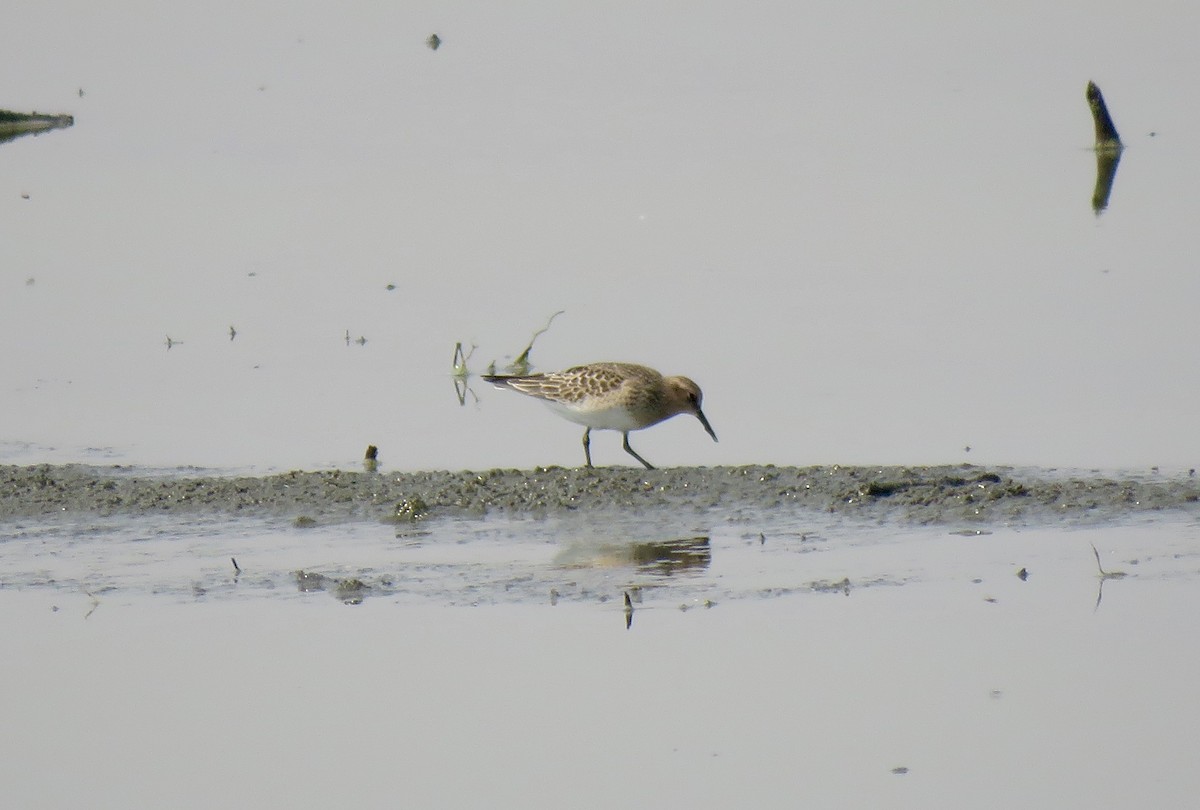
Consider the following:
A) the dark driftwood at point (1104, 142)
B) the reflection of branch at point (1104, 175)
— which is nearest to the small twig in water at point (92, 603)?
the reflection of branch at point (1104, 175)

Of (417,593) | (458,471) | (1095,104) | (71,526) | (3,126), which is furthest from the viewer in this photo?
(3,126)

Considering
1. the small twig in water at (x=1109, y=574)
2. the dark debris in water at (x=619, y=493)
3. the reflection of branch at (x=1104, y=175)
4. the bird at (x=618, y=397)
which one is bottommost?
the small twig in water at (x=1109, y=574)

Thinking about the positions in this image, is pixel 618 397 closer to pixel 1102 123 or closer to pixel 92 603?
pixel 92 603

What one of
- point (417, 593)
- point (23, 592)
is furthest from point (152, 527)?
point (417, 593)

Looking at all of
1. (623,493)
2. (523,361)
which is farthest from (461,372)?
(623,493)

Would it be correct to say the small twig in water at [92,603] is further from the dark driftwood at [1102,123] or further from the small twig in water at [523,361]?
the dark driftwood at [1102,123]

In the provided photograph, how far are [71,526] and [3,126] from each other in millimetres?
12176

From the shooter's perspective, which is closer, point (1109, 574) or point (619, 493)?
point (1109, 574)

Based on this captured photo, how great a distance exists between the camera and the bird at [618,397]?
10.6m

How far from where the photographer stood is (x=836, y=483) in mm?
9844

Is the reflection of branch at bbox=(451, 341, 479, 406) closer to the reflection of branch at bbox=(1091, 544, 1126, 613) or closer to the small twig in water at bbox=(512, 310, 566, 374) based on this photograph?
the small twig in water at bbox=(512, 310, 566, 374)

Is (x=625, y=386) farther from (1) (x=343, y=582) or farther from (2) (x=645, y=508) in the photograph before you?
(1) (x=343, y=582)

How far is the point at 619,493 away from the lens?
986 centimetres

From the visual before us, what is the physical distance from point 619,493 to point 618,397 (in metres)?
0.81
